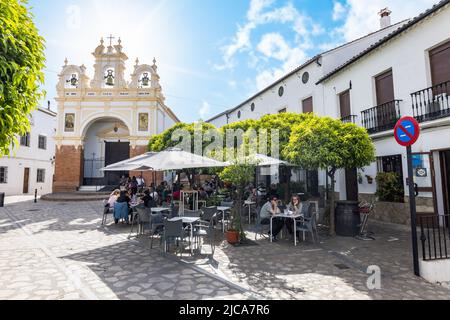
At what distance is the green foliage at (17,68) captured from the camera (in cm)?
290

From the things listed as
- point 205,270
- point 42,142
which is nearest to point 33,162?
point 42,142

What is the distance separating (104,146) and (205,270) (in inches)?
841

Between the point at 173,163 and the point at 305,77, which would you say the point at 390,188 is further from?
the point at 305,77

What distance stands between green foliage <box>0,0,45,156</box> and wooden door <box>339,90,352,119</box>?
39.6ft

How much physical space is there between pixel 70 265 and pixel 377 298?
17.9 feet

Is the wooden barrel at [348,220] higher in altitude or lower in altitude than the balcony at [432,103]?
lower

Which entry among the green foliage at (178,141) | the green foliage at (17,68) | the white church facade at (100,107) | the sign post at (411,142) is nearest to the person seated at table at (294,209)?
the sign post at (411,142)

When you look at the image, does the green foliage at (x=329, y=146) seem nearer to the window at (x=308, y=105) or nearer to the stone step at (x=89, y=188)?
the window at (x=308, y=105)

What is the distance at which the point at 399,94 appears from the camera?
31.5 feet

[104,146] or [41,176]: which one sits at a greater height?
[104,146]

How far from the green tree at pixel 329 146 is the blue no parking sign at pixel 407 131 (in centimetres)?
220

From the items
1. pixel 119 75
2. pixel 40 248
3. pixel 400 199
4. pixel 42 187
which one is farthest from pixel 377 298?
pixel 42 187

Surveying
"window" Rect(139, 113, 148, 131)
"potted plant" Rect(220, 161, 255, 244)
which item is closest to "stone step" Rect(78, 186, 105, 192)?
"window" Rect(139, 113, 148, 131)

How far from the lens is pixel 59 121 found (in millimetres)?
21250
